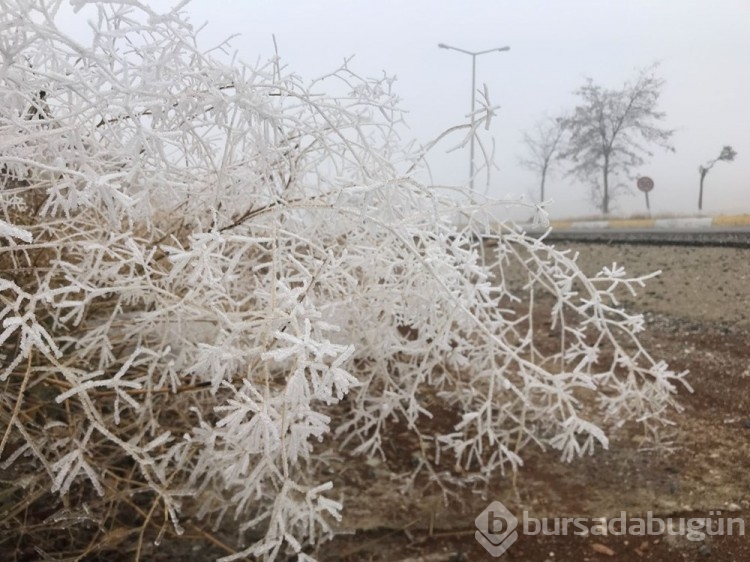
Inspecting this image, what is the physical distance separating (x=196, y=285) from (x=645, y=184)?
222 centimetres

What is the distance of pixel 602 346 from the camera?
10.9ft

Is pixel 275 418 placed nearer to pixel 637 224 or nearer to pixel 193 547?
pixel 193 547

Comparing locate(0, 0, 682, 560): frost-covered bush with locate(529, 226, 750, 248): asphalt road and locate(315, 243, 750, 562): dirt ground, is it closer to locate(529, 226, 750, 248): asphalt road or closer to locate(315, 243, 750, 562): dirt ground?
locate(315, 243, 750, 562): dirt ground

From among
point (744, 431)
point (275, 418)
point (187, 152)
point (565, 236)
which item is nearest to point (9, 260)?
point (187, 152)

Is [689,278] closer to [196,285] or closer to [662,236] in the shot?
[662,236]

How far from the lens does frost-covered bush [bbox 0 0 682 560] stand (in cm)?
105

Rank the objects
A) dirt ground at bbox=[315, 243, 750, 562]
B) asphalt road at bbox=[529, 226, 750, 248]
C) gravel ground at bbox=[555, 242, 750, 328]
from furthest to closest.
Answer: gravel ground at bbox=[555, 242, 750, 328], asphalt road at bbox=[529, 226, 750, 248], dirt ground at bbox=[315, 243, 750, 562]

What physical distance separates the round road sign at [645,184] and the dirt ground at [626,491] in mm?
349

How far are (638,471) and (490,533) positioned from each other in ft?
1.75

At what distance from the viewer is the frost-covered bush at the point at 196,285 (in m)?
1.05

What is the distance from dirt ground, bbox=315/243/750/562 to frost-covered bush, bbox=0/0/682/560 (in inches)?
4.6

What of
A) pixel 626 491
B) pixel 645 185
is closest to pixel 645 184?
pixel 645 185

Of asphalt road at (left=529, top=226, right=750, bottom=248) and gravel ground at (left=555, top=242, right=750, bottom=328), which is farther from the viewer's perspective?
gravel ground at (left=555, top=242, right=750, bottom=328)

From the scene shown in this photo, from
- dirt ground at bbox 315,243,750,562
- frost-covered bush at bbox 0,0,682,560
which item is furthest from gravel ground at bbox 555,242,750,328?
frost-covered bush at bbox 0,0,682,560
